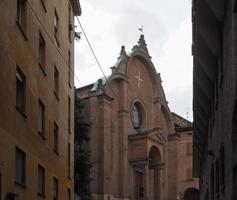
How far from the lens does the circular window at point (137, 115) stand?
6228 cm

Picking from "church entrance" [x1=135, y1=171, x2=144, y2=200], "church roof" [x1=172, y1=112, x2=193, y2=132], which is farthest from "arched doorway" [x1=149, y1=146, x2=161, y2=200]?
"church roof" [x1=172, y1=112, x2=193, y2=132]

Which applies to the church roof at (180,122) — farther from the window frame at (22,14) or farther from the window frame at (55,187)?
the window frame at (22,14)

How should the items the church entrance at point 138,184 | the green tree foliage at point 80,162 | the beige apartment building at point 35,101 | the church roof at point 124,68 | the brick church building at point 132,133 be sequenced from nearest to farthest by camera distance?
the beige apartment building at point 35,101
the green tree foliage at point 80,162
the brick church building at point 132,133
the church roof at point 124,68
the church entrance at point 138,184

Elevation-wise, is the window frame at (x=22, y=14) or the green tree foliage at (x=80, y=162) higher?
the window frame at (x=22, y=14)

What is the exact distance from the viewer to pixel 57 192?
2783 centimetres

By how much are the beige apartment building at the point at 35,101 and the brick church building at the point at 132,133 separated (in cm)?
2269

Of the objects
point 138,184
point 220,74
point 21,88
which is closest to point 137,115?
point 138,184

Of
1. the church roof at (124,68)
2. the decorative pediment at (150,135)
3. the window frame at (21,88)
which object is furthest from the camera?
the decorative pediment at (150,135)

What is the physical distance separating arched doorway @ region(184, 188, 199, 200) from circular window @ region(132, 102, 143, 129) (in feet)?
46.3

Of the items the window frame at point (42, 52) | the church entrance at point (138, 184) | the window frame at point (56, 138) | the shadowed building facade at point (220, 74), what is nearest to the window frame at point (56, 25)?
the window frame at point (42, 52)

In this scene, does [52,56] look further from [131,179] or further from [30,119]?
[131,179]

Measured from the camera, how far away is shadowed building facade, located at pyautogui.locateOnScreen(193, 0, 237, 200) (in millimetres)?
12688

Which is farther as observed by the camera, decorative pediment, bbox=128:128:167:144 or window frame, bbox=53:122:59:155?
decorative pediment, bbox=128:128:167:144

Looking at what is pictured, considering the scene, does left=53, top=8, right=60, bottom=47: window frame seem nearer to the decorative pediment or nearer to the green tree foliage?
the green tree foliage
